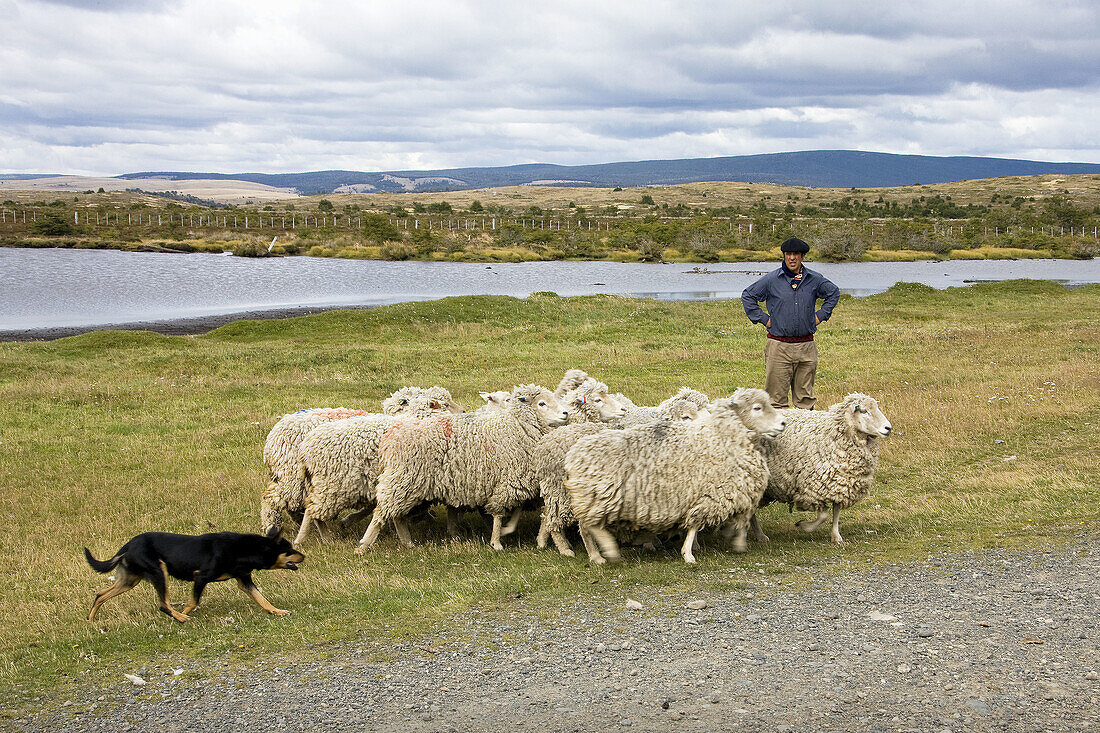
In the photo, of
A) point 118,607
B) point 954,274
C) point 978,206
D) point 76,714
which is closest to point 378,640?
point 76,714

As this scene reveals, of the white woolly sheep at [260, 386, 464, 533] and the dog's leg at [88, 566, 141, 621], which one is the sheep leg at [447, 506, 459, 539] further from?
the dog's leg at [88, 566, 141, 621]

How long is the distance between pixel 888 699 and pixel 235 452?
1260 cm

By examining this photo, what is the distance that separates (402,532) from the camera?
1062 centimetres

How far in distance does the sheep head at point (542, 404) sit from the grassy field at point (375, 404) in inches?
57.8

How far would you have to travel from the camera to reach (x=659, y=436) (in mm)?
9758

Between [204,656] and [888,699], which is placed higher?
[888,699]

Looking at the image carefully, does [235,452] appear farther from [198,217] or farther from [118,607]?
[198,217]

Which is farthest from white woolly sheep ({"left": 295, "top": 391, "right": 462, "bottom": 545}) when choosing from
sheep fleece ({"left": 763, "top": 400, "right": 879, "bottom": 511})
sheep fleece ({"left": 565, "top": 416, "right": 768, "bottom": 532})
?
sheep fleece ({"left": 763, "top": 400, "right": 879, "bottom": 511})

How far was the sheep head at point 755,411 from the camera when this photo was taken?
33.2ft

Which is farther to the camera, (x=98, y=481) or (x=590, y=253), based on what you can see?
(x=590, y=253)

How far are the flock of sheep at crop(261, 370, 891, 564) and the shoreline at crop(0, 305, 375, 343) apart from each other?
1084 inches

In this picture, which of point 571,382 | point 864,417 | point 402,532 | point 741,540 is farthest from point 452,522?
point 864,417

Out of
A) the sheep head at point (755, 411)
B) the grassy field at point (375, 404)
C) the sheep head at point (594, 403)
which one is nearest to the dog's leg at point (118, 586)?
the grassy field at point (375, 404)

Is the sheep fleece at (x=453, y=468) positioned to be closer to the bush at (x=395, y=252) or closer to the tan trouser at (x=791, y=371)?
the tan trouser at (x=791, y=371)
